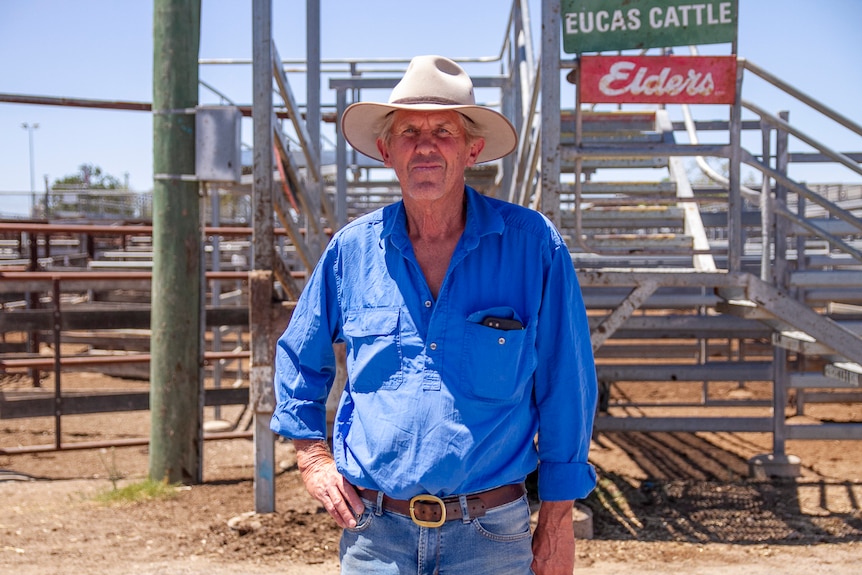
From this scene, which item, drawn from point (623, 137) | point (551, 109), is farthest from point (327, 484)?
point (623, 137)

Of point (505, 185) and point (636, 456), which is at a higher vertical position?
point (505, 185)

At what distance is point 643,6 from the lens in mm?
4668

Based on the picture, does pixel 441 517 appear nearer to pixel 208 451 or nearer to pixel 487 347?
pixel 487 347

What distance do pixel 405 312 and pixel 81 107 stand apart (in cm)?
458

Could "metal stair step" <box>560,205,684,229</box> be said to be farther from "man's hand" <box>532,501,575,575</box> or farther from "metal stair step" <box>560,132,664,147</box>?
"man's hand" <box>532,501,575,575</box>

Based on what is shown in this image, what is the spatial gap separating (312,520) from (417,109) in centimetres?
315

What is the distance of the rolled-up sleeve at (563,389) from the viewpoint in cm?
219

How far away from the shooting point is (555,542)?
222cm

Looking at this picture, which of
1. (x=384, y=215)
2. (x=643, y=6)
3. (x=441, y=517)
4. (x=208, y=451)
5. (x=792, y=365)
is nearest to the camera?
Answer: (x=441, y=517)

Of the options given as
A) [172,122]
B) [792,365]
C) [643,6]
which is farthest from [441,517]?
[792,365]

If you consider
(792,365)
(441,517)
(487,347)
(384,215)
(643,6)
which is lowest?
(792,365)

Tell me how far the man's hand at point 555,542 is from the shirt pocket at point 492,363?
0.33m

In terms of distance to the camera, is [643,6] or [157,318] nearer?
[643,6]

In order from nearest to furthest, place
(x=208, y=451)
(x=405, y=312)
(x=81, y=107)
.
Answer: (x=405, y=312)
(x=81, y=107)
(x=208, y=451)
